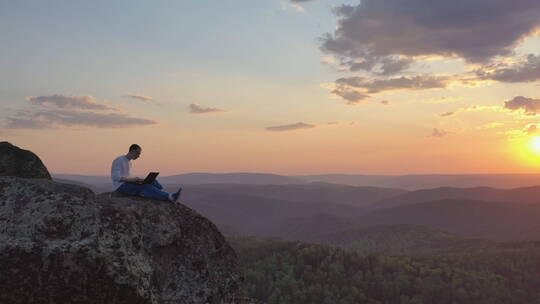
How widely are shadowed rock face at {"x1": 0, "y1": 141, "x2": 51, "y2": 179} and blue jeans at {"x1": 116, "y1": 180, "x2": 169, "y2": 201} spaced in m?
4.15

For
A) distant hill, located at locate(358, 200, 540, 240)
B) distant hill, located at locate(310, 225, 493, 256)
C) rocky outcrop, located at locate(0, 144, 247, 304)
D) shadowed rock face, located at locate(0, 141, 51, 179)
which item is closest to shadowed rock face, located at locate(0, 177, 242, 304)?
rocky outcrop, located at locate(0, 144, 247, 304)

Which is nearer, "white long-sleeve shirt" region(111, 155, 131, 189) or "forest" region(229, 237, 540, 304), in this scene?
"white long-sleeve shirt" region(111, 155, 131, 189)

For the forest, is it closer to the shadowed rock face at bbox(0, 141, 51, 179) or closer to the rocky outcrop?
the shadowed rock face at bbox(0, 141, 51, 179)

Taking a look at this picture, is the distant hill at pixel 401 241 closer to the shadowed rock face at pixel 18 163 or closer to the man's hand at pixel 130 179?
the shadowed rock face at pixel 18 163

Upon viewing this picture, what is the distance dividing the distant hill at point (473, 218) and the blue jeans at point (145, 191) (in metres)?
81.2

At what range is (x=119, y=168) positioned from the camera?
11062 millimetres

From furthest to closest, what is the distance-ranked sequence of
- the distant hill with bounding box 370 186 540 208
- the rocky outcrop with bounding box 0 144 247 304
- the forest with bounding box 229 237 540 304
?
the distant hill with bounding box 370 186 540 208
the forest with bounding box 229 237 540 304
the rocky outcrop with bounding box 0 144 247 304

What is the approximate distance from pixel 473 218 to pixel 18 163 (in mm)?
103287

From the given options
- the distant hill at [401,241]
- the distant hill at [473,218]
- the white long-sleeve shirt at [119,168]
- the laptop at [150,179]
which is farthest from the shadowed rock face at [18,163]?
the distant hill at [473,218]

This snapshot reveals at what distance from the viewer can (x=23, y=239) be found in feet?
22.4

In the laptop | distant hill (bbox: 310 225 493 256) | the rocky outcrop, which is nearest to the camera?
the rocky outcrop

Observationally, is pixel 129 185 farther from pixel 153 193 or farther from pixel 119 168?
pixel 153 193

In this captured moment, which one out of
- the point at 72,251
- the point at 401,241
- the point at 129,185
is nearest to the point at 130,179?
the point at 129,185

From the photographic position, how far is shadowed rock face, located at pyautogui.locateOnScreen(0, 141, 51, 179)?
1309cm
